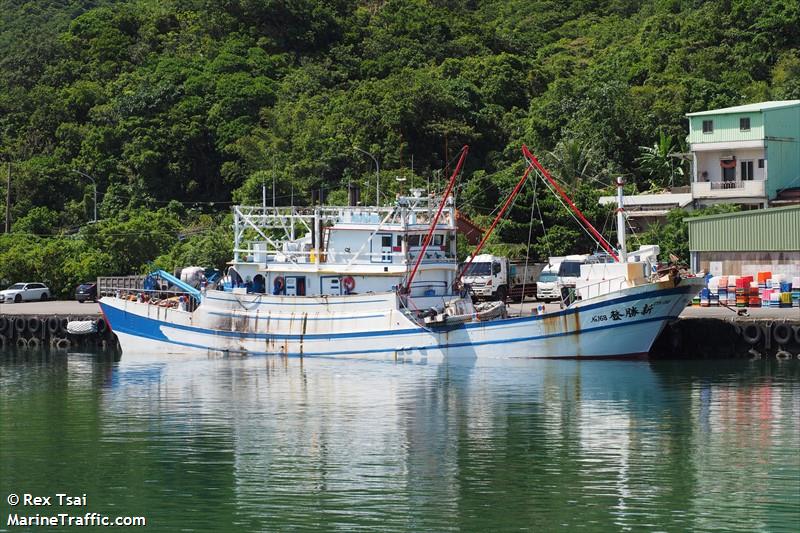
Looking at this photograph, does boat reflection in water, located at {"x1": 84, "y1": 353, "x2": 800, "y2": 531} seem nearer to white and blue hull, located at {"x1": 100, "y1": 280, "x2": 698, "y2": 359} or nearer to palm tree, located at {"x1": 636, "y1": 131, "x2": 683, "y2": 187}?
white and blue hull, located at {"x1": 100, "y1": 280, "x2": 698, "y2": 359}

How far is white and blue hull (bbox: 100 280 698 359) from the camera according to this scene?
47.1 meters

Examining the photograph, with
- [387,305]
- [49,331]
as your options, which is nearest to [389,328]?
[387,305]

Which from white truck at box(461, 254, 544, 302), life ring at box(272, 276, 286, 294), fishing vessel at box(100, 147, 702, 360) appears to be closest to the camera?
fishing vessel at box(100, 147, 702, 360)

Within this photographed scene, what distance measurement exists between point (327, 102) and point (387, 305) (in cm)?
5261

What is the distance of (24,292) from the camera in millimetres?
71562

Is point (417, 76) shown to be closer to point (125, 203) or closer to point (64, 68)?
point (125, 203)

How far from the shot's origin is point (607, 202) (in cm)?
7212

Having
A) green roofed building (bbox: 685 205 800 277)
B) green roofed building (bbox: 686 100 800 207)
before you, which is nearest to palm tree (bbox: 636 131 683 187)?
green roofed building (bbox: 686 100 800 207)

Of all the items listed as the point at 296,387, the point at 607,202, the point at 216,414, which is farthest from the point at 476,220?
the point at 216,414

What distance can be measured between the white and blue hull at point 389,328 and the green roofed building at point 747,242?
10990 millimetres

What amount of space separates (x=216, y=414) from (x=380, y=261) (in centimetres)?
1460

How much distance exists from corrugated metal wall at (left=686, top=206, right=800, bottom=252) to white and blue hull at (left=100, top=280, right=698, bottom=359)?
36.3ft

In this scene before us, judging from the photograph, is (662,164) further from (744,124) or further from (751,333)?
(751,333)

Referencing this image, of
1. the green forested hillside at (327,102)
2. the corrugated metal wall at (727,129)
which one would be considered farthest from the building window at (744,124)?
the green forested hillside at (327,102)
